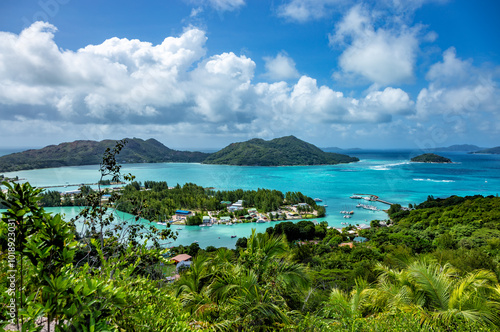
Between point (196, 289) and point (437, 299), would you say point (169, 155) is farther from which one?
point (437, 299)

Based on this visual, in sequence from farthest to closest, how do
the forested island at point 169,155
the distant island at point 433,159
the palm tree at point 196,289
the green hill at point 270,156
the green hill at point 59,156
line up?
the green hill at point 270,156 < the distant island at point 433,159 < the forested island at point 169,155 < the green hill at point 59,156 < the palm tree at point 196,289

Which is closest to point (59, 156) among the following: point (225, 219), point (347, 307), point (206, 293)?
point (225, 219)

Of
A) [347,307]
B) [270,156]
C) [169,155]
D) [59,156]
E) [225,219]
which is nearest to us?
[347,307]

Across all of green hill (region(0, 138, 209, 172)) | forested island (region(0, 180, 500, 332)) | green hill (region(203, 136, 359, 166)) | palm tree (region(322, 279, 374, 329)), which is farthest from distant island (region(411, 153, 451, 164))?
palm tree (region(322, 279, 374, 329))

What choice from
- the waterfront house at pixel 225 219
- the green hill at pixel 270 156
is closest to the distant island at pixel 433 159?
the green hill at pixel 270 156

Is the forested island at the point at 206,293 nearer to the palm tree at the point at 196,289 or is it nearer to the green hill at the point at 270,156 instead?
the palm tree at the point at 196,289

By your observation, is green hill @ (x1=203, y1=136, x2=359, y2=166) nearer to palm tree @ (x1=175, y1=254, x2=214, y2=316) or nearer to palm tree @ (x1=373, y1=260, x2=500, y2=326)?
palm tree @ (x1=175, y1=254, x2=214, y2=316)

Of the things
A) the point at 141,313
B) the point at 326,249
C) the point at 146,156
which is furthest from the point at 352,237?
the point at 146,156

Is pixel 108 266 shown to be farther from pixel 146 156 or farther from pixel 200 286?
pixel 146 156
